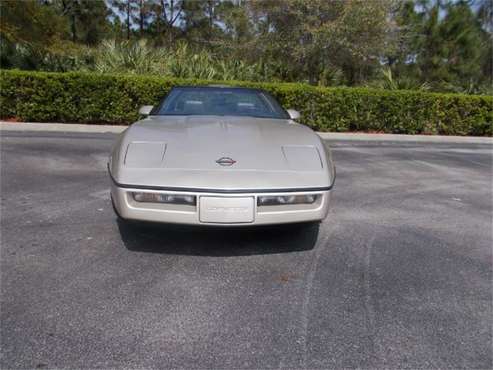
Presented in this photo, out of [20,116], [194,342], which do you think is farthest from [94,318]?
[20,116]

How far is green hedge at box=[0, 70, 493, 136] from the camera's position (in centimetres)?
1006

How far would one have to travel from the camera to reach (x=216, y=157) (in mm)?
2693

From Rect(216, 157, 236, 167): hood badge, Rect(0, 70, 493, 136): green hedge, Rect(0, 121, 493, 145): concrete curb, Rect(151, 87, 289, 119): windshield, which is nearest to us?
Rect(216, 157, 236, 167): hood badge

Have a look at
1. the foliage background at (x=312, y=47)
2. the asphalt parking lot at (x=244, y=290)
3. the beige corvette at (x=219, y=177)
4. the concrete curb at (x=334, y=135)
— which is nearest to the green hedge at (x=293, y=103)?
the concrete curb at (x=334, y=135)

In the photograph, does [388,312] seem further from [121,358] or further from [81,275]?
[81,275]

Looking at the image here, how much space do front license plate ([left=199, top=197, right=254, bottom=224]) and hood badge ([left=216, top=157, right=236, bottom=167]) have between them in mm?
264

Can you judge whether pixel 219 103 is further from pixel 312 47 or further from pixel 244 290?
pixel 312 47

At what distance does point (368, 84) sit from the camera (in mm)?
13773

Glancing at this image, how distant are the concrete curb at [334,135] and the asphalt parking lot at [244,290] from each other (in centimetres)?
553

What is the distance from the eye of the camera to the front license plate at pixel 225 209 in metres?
2.50

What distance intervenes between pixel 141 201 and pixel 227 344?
1.09 meters

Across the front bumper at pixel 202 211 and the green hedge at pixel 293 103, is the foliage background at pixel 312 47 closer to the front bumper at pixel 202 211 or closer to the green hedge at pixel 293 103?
the green hedge at pixel 293 103

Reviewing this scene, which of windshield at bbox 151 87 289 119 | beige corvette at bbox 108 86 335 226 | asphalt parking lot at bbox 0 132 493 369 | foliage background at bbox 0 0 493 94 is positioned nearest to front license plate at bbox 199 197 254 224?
beige corvette at bbox 108 86 335 226

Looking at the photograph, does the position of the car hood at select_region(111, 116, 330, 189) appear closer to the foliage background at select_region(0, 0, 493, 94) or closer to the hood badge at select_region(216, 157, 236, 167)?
the hood badge at select_region(216, 157, 236, 167)
